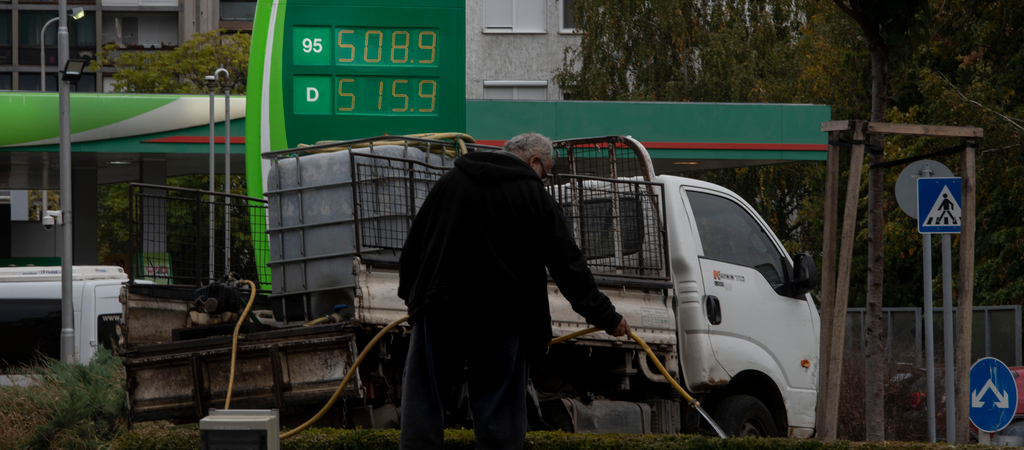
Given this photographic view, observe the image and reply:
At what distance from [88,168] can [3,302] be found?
1162cm

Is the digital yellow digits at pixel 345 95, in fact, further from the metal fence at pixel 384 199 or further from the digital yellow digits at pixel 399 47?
the metal fence at pixel 384 199

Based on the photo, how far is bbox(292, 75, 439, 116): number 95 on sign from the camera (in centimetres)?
1291

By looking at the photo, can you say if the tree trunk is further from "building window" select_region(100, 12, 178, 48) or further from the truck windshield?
"building window" select_region(100, 12, 178, 48)

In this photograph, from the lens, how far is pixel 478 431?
175 inches

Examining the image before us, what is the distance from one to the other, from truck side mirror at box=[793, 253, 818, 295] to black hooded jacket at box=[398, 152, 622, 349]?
378 cm

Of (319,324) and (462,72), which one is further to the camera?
(462,72)

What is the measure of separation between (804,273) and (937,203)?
124cm

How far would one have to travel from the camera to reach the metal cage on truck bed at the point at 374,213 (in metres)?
6.56

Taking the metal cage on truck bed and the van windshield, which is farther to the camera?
the van windshield

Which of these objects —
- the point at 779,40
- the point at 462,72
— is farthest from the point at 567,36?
the point at 462,72

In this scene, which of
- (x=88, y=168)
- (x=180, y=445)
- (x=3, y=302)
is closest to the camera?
(x=180, y=445)

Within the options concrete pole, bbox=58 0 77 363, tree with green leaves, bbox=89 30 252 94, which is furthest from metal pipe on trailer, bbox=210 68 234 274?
tree with green leaves, bbox=89 30 252 94

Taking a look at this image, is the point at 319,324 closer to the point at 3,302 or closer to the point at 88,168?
the point at 3,302

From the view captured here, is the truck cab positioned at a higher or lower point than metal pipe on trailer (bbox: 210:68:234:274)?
lower
